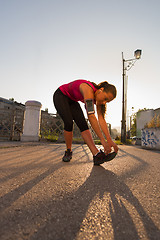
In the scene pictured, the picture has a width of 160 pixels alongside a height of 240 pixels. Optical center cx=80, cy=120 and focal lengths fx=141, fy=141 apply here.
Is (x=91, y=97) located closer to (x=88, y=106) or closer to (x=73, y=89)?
(x=88, y=106)

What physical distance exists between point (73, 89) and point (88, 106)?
0.40 meters

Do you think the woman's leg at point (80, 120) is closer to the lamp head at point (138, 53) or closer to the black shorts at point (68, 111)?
the black shorts at point (68, 111)

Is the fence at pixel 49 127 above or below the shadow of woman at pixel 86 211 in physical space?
above

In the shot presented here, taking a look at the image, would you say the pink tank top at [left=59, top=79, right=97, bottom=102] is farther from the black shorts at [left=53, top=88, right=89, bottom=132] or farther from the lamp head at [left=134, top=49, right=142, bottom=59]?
the lamp head at [left=134, top=49, right=142, bottom=59]

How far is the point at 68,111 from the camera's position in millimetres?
2049

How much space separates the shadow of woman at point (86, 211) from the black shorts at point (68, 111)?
3.70ft

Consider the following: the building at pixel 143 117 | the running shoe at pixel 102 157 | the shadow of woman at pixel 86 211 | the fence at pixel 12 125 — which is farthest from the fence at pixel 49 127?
the shadow of woman at pixel 86 211

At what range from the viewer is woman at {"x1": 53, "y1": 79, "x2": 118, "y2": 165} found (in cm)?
174

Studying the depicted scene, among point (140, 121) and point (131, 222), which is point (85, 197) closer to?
point (131, 222)

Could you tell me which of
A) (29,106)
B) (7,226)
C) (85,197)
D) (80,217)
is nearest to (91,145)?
(85,197)

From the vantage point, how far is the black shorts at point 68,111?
2.04 m

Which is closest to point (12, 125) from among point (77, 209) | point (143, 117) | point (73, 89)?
point (73, 89)

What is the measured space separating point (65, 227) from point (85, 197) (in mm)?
311

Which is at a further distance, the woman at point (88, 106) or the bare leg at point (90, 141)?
the bare leg at point (90, 141)
